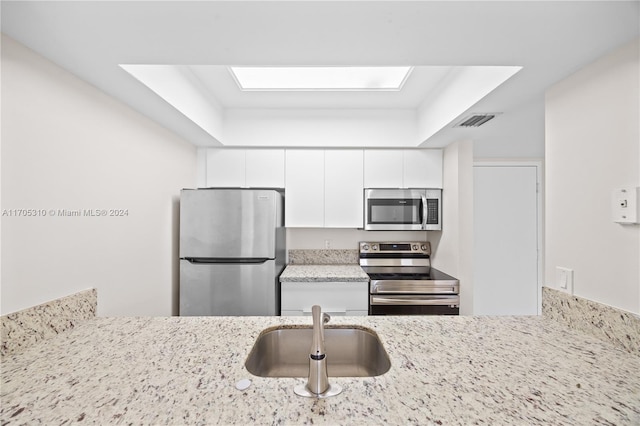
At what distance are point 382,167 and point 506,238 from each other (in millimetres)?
1752

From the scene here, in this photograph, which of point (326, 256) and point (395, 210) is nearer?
point (395, 210)

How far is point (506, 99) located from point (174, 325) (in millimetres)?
2107

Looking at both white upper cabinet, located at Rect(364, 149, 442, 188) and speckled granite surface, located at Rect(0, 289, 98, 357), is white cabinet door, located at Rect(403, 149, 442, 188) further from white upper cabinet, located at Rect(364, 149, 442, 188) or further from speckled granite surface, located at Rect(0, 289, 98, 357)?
speckled granite surface, located at Rect(0, 289, 98, 357)

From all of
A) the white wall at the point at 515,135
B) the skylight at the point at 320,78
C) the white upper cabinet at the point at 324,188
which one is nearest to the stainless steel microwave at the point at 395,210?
the white upper cabinet at the point at 324,188

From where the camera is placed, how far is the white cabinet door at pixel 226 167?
2.83 m

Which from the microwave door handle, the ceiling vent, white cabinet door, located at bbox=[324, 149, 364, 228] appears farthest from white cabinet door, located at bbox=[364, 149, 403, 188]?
the ceiling vent

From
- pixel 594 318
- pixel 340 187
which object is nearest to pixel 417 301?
pixel 340 187

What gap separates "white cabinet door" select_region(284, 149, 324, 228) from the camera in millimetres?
2822

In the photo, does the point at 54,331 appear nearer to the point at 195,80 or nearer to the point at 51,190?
the point at 51,190

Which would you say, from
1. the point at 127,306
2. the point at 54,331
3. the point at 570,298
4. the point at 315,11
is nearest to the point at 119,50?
the point at 315,11

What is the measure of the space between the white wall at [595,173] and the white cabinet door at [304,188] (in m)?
1.76

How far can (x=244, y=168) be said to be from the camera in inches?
112

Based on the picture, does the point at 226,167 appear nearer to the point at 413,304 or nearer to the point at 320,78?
the point at 320,78

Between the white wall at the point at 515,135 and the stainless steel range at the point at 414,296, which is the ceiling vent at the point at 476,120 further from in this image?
the stainless steel range at the point at 414,296
